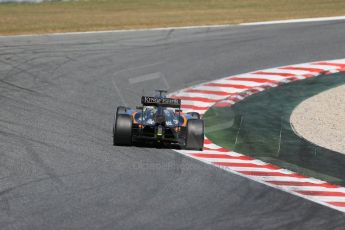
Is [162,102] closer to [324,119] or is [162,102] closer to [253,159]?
[253,159]

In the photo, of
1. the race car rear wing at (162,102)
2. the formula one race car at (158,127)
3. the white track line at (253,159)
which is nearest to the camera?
the white track line at (253,159)

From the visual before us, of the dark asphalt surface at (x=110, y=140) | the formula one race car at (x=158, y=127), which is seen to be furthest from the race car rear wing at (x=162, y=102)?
the dark asphalt surface at (x=110, y=140)

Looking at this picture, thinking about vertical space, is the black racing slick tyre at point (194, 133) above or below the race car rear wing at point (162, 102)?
below

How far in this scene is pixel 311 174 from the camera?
17.7 meters

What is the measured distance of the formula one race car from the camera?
58.8 ft

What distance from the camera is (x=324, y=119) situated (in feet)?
72.7

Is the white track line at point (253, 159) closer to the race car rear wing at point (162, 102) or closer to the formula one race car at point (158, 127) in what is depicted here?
the formula one race car at point (158, 127)

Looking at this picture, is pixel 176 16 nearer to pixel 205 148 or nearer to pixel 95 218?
pixel 205 148

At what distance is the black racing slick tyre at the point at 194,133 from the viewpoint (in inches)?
715

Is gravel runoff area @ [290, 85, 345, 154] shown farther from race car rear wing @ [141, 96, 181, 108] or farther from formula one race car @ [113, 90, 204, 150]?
race car rear wing @ [141, 96, 181, 108]

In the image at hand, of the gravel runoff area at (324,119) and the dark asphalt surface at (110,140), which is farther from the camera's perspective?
the gravel runoff area at (324,119)

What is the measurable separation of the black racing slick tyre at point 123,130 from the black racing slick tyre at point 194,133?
132 centimetres

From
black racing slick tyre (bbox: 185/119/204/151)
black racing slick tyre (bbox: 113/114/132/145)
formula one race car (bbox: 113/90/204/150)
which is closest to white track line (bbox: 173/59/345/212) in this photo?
black racing slick tyre (bbox: 185/119/204/151)

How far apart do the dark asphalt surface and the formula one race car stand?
430 millimetres
